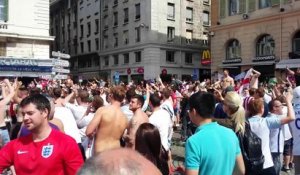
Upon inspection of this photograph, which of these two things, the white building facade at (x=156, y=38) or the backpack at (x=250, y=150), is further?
the white building facade at (x=156, y=38)

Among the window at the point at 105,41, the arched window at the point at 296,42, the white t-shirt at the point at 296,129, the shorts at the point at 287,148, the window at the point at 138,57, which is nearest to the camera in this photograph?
the white t-shirt at the point at 296,129

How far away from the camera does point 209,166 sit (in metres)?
3.78

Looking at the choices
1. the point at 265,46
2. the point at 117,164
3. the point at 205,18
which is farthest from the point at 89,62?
the point at 117,164

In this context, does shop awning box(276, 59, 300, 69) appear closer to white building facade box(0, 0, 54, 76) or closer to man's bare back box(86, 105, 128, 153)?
white building facade box(0, 0, 54, 76)

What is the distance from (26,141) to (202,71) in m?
46.0

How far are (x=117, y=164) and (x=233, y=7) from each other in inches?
1347

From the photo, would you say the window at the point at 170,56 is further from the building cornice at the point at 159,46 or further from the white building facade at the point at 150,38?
the building cornice at the point at 159,46

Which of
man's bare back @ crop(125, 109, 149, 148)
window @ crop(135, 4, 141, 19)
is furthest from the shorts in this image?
window @ crop(135, 4, 141, 19)

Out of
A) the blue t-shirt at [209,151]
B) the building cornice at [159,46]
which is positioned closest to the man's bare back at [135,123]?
the blue t-shirt at [209,151]

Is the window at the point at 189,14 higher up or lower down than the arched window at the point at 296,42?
higher up

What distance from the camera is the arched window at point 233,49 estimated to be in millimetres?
34500

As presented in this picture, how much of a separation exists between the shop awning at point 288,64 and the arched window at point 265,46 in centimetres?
211

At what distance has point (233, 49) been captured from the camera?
3497 cm

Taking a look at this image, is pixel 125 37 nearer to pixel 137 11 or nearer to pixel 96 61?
pixel 137 11
